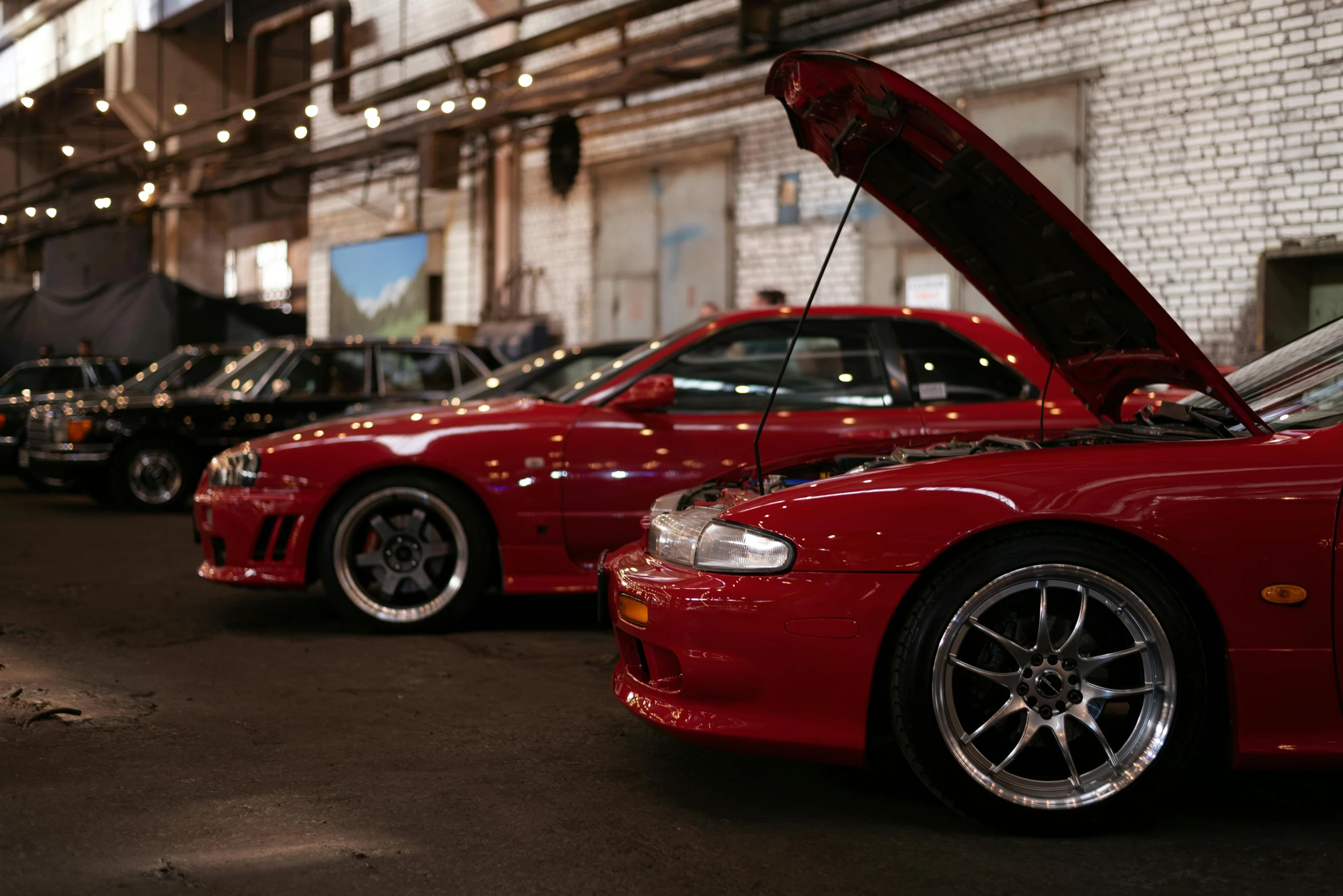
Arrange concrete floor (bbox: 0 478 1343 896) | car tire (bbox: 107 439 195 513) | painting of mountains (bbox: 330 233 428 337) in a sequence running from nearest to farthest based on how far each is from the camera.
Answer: concrete floor (bbox: 0 478 1343 896)
car tire (bbox: 107 439 195 513)
painting of mountains (bbox: 330 233 428 337)

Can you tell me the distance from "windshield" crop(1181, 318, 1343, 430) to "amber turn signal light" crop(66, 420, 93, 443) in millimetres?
9248

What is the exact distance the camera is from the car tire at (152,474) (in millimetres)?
10758

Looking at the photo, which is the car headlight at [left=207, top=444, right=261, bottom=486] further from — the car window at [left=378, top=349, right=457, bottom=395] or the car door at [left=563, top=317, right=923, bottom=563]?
the car window at [left=378, top=349, right=457, bottom=395]

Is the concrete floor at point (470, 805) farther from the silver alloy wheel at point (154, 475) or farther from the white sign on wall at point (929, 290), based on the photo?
the white sign on wall at point (929, 290)

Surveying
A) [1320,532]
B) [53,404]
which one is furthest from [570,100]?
[1320,532]

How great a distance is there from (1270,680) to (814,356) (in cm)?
300

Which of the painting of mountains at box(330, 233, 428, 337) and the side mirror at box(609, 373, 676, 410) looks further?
the painting of mountains at box(330, 233, 428, 337)

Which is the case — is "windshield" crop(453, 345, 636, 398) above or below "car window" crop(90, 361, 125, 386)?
below

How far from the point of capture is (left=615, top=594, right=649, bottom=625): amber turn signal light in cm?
314

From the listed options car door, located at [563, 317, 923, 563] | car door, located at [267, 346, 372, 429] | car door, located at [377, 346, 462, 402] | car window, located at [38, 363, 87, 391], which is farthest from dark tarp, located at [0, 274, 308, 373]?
car door, located at [563, 317, 923, 563]

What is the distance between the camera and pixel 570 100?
50.7ft

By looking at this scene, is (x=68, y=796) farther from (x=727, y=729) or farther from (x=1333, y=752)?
(x=1333, y=752)

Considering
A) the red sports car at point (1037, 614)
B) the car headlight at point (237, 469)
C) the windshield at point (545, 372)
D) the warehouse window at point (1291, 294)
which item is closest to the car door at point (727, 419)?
the car headlight at point (237, 469)

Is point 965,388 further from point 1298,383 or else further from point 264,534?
point 264,534
